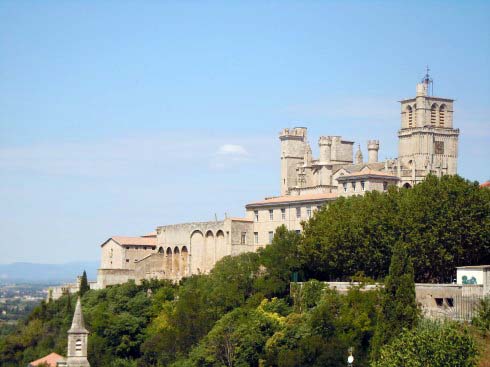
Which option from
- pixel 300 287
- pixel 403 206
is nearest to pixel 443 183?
pixel 403 206

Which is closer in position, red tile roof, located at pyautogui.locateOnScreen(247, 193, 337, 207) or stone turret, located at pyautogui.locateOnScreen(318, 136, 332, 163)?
red tile roof, located at pyautogui.locateOnScreen(247, 193, 337, 207)

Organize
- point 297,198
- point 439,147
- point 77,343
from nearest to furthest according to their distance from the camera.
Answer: point 77,343 < point 297,198 < point 439,147

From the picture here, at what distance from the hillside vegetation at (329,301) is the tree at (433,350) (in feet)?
0.19

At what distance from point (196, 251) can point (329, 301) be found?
28197mm

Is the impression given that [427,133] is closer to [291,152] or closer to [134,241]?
[291,152]

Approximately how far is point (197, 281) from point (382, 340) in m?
27.4

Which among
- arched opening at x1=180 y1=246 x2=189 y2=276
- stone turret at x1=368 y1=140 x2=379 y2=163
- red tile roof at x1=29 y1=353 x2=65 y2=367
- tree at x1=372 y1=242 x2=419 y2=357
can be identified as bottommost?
red tile roof at x1=29 y1=353 x2=65 y2=367

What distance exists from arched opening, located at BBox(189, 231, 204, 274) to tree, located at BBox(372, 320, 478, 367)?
131 feet

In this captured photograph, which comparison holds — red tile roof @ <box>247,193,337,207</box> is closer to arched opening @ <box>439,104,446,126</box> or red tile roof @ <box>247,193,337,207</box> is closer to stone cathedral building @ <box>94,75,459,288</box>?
stone cathedral building @ <box>94,75,459,288</box>

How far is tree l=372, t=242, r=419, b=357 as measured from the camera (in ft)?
167

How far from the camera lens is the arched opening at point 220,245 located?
270 feet

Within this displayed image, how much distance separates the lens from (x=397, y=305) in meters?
51.2

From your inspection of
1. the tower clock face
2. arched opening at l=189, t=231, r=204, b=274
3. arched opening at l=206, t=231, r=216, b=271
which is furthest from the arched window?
the tower clock face

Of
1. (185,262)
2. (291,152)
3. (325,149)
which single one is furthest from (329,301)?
(291,152)
